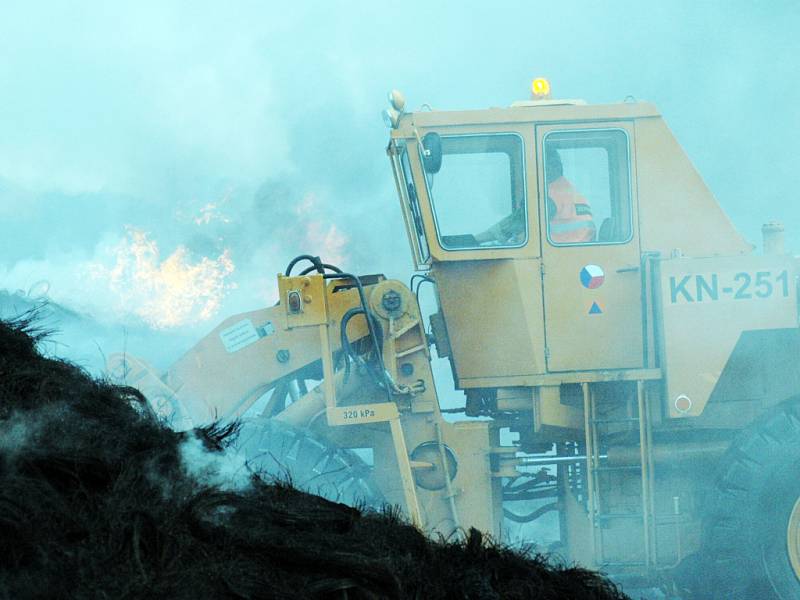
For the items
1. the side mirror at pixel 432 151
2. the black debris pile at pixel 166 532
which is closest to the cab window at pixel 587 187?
the side mirror at pixel 432 151

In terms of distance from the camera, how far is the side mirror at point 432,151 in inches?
292

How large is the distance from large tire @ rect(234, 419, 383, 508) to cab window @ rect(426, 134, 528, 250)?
164 centimetres

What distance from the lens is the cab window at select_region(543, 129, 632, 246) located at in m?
7.52

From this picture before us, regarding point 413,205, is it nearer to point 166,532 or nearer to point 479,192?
point 479,192

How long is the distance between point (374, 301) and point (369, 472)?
1.20m

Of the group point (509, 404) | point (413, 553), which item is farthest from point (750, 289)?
point (413, 553)

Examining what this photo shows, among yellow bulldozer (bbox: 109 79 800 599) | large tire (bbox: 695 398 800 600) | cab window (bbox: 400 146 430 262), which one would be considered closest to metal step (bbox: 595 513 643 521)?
yellow bulldozer (bbox: 109 79 800 599)

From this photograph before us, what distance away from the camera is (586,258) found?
746cm

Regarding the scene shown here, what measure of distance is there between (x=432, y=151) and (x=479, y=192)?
0.48 m

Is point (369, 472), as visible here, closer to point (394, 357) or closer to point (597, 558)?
point (394, 357)

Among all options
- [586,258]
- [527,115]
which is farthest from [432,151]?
[586,258]

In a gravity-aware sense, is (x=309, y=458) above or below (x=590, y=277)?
below

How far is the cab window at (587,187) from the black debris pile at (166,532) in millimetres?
3914

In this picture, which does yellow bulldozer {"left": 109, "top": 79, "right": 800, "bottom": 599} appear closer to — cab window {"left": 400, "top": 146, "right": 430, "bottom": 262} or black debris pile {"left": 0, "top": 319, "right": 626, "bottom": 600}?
Result: cab window {"left": 400, "top": 146, "right": 430, "bottom": 262}
